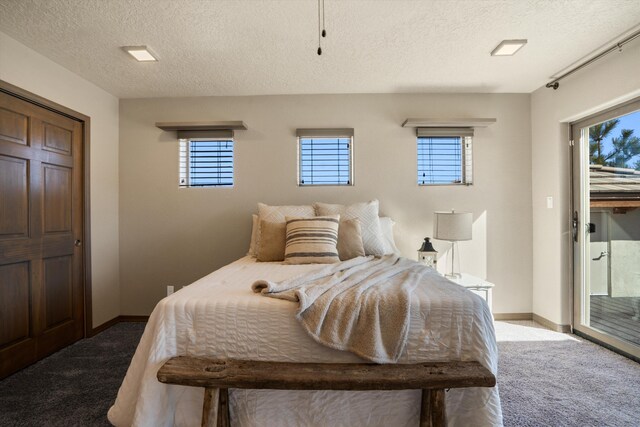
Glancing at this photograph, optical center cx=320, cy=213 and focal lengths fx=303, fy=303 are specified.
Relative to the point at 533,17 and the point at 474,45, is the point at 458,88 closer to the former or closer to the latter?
the point at 474,45

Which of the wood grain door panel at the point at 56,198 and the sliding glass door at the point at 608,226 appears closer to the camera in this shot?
the sliding glass door at the point at 608,226

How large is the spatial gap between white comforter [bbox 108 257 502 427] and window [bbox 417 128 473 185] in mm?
2190

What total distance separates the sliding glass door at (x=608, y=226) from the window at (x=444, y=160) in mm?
960

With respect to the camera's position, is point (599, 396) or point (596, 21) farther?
point (596, 21)

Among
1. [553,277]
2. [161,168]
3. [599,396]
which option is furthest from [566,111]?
[161,168]

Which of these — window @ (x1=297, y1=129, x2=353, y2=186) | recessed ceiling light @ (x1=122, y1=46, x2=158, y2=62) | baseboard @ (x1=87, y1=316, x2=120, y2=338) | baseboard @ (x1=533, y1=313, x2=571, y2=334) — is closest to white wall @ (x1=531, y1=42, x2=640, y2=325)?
baseboard @ (x1=533, y1=313, x2=571, y2=334)

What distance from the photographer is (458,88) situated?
Result: 128 inches

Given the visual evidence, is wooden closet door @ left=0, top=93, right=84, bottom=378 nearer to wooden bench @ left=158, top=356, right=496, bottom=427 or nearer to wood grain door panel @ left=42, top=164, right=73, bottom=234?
wood grain door panel @ left=42, top=164, right=73, bottom=234

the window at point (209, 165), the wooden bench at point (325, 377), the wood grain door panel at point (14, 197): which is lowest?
the wooden bench at point (325, 377)

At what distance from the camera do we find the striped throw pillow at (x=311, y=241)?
2467 millimetres

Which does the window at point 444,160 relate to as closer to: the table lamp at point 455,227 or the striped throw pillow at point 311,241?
the table lamp at point 455,227

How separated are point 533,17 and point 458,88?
1182mm

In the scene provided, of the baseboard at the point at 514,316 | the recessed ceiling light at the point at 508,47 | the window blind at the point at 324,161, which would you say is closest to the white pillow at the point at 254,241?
the window blind at the point at 324,161

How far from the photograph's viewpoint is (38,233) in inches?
97.3
